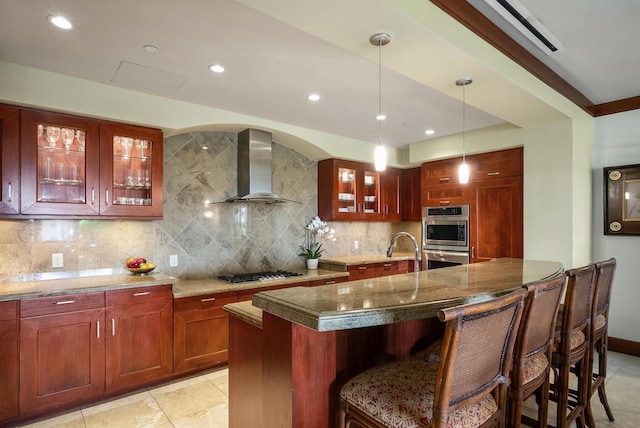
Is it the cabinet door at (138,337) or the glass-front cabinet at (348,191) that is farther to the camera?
the glass-front cabinet at (348,191)

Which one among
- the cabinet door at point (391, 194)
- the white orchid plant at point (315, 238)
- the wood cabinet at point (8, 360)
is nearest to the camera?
the wood cabinet at point (8, 360)

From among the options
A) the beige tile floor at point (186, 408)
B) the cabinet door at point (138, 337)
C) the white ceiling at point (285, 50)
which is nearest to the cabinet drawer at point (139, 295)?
the cabinet door at point (138, 337)

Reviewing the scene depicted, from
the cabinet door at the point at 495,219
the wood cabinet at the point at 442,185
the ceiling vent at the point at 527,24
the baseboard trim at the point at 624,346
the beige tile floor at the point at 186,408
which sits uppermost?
the ceiling vent at the point at 527,24

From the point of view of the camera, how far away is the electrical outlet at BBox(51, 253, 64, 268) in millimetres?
2953

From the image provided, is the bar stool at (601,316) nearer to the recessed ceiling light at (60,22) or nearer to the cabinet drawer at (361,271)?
the cabinet drawer at (361,271)

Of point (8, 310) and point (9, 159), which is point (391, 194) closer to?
point (9, 159)

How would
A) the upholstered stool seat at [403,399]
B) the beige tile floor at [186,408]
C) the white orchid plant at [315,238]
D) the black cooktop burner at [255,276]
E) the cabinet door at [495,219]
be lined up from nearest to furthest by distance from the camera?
the upholstered stool seat at [403,399] < the beige tile floor at [186,408] < the black cooktop burner at [255,276] < the cabinet door at [495,219] < the white orchid plant at [315,238]

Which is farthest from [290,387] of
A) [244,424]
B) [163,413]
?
[163,413]

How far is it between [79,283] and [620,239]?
17.1 ft

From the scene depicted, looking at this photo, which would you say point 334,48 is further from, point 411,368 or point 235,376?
point 235,376

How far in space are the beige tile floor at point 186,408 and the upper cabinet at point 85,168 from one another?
1522mm

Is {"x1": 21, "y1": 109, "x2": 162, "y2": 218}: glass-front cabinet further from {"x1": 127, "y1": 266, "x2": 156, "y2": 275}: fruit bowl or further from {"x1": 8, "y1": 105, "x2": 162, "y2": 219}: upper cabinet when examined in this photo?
{"x1": 127, "y1": 266, "x2": 156, "y2": 275}: fruit bowl

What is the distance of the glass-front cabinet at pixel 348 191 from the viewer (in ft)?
15.3

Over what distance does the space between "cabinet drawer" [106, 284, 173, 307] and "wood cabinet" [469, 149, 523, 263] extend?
357 cm
